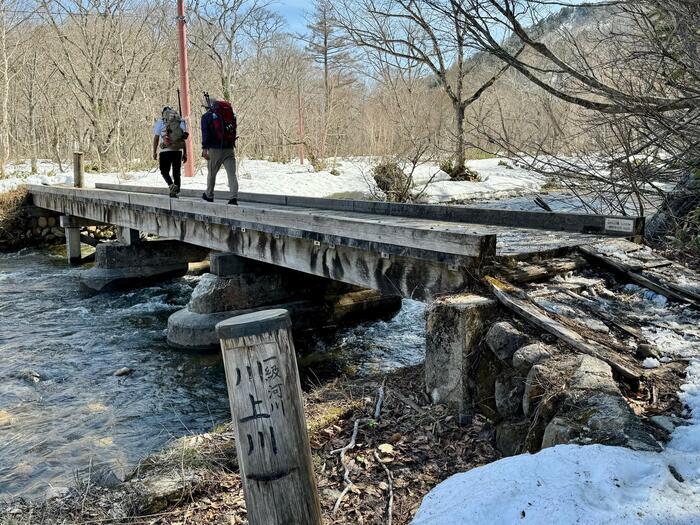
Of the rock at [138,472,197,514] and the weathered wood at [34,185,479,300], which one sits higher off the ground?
the weathered wood at [34,185,479,300]

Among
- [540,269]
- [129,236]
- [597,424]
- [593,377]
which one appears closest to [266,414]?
[597,424]

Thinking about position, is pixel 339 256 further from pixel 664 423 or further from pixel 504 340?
pixel 664 423

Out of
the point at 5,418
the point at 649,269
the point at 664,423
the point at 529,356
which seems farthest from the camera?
the point at 5,418

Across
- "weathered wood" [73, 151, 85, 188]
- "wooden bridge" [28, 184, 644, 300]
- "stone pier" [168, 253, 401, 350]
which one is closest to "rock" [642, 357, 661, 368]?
"wooden bridge" [28, 184, 644, 300]

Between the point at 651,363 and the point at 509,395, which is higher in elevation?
the point at 651,363

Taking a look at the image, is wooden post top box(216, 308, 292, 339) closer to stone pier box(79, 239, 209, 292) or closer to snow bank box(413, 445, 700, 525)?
snow bank box(413, 445, 700, 525)

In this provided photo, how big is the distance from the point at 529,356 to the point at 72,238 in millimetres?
17028

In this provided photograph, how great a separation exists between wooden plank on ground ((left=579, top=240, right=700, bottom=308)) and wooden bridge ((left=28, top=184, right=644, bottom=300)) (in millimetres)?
323

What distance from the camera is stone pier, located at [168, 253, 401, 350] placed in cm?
952

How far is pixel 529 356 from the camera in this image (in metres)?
3.82

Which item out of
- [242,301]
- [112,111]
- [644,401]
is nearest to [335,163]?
[112,111]

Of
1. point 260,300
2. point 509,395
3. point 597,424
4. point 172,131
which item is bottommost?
point 260,300

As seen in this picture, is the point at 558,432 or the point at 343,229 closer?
the point at 558,432

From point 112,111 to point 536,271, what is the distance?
29630mm
